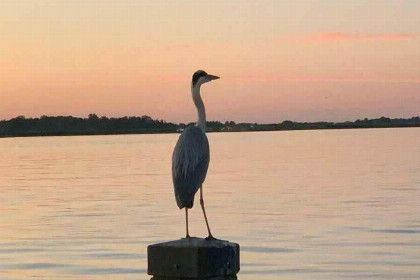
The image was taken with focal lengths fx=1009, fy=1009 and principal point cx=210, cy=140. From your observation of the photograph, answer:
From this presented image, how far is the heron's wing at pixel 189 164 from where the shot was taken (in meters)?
11.3

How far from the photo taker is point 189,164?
1156 cm

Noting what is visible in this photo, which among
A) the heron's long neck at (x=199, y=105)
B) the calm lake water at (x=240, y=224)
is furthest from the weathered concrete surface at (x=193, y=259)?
the calm lake water at (x=240, y=224)

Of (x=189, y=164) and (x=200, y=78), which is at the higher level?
(x=200, y=78)

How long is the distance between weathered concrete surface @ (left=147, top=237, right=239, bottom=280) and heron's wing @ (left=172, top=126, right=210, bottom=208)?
142 centimetres

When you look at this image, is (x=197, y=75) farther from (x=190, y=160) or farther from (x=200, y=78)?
(x=190, y=160)

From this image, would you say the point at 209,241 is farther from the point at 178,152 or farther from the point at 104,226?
the point at 104,226

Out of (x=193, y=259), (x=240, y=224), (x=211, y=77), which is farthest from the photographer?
(x=240, y=224)

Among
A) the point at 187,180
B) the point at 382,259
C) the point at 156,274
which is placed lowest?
the point at 382,259

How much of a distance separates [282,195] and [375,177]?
1268cm

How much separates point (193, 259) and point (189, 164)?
2209 mm

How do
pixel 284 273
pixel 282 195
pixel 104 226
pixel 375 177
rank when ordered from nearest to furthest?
pixel 284 273
pixel 104 226
pixel 282 195
pixel 375 177

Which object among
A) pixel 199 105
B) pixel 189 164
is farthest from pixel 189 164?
pixel 199 105

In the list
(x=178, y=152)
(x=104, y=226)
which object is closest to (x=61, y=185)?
(x=104, y=226)

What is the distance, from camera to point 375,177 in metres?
51.9
